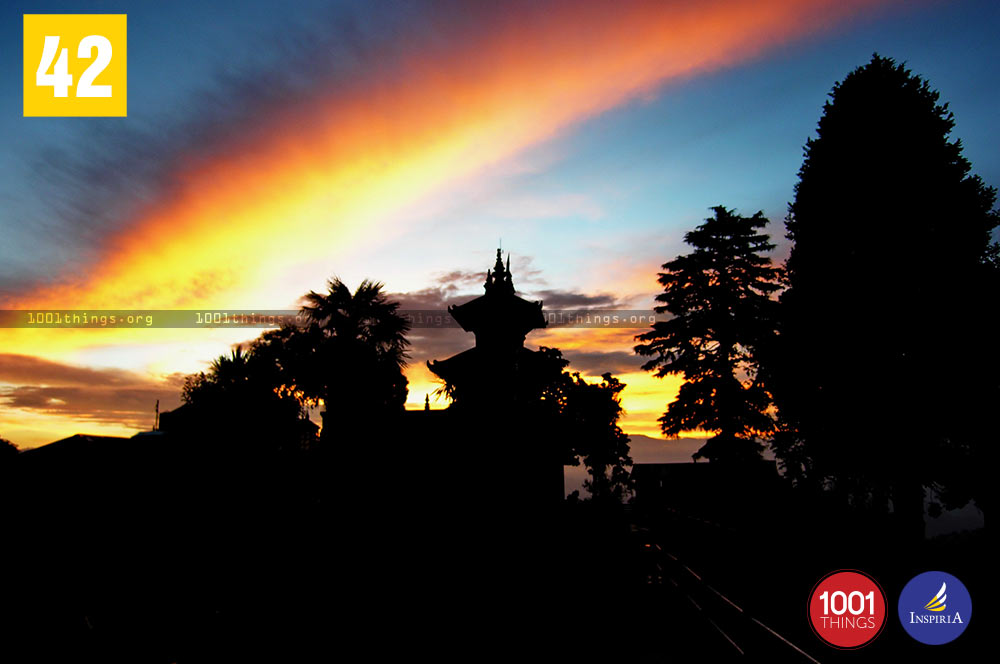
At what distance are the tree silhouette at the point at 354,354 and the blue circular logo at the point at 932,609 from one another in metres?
20.1

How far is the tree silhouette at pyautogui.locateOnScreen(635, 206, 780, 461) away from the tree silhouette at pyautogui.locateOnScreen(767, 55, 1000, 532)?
4.14 metres

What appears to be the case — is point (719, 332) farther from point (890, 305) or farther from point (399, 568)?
point (399, 568)

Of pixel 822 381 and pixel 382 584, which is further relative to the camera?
pixel 822 381

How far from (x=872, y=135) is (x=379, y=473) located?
80.8 feet

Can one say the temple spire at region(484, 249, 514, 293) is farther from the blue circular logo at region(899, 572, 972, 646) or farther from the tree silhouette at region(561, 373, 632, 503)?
the tree silhouette at region(561, 373, 632, 503)

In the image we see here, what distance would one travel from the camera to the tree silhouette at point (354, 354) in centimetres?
2527

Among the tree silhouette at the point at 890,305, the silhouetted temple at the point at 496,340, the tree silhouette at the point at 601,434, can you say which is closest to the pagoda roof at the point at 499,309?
the silhouetted temple at the point at 496,340

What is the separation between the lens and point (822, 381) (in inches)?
780

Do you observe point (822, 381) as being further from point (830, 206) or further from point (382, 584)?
point (382, 584)

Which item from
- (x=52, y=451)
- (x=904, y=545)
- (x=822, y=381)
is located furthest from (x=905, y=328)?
(x=52, y=451)

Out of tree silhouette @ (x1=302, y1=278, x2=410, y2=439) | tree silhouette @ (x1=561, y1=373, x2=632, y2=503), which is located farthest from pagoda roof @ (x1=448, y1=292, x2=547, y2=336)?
tree silhouette @ (x1=561, y1=373, x2=632, y2=503)

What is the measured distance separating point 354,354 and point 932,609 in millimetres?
23723

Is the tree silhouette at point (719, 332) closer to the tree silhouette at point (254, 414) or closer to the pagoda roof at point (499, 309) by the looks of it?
the pagoda roof at point (499, 309)

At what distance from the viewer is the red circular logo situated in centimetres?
1000
